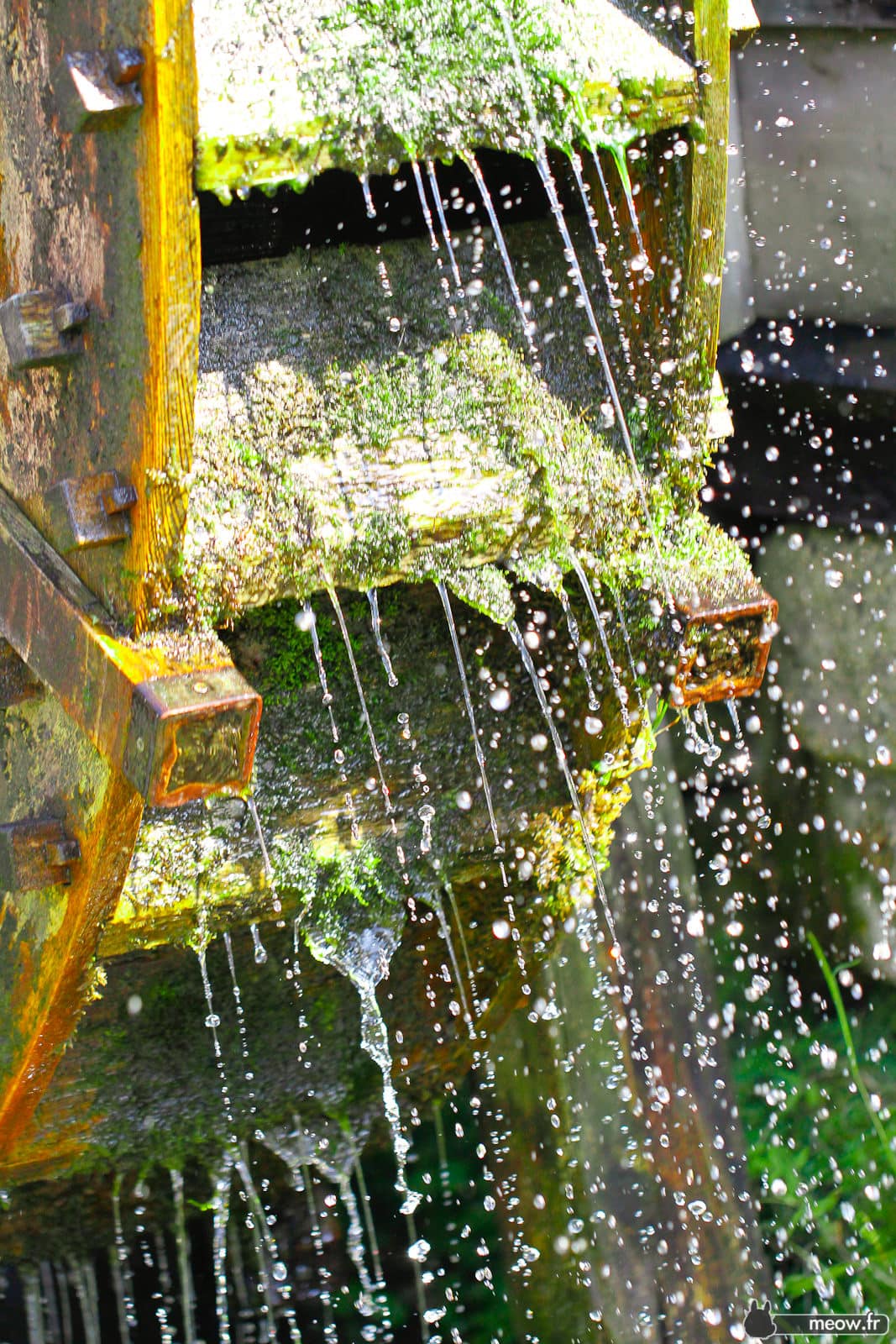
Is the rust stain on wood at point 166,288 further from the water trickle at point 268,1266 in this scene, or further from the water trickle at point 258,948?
the water trickle at point 268,1266

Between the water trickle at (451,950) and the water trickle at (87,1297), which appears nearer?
the water trickle at (451,950)

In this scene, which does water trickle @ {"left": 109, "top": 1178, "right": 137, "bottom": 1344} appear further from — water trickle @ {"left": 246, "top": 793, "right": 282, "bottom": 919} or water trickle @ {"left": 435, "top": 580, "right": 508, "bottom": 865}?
water trickle @ {"left": 435, "top": 580, "right": 508, "bottom": 865}

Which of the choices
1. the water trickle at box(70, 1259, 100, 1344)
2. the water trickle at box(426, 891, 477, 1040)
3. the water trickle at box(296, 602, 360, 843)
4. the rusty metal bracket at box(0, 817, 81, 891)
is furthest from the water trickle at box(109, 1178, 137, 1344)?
the rusty metal bracket at box(0, 817, 81, 891)

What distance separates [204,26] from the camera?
1.84 meters

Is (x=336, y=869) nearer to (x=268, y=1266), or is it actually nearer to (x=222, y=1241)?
(x=222, y=1241)

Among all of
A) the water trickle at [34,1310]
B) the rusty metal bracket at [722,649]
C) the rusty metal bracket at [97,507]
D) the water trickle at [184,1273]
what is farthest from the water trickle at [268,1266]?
the rusty metal bracket at [97,507]

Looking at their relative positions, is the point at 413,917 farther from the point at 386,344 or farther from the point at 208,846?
the point at 386,344

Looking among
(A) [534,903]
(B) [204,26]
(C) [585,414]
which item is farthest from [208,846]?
(B) [204,26]

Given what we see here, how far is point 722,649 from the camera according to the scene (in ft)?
7.68

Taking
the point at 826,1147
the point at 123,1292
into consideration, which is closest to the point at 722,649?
the point at 123,1292

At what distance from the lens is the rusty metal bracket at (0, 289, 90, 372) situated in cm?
183

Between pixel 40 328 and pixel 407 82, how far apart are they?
0.62 m

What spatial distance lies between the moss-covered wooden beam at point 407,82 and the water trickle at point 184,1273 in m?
2.33

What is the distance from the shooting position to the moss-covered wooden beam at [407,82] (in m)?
1.83
